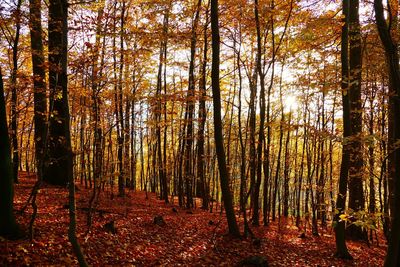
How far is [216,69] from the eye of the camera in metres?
10.2

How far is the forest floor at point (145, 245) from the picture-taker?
6.46 meters

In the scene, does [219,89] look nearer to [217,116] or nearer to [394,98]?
[217,116]

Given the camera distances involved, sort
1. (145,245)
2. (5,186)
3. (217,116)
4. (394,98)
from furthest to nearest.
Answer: (217,116) < (145,245) < (5,186) < (394,98)

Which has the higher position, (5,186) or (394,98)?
(394,98)

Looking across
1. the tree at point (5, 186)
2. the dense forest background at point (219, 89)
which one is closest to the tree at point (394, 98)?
the dense forest background at point (219, 89)

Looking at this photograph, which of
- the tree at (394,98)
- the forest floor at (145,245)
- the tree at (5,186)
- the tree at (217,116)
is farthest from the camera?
the tree at (217,116)

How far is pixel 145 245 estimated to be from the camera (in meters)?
8.73

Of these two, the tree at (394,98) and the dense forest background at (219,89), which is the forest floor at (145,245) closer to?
the dense forest background at (219,89)

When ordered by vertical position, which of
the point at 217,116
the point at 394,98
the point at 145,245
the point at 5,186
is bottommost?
the point at 145,245

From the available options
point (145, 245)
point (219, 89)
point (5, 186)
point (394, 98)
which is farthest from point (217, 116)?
point (5, 186)

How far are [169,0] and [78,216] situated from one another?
10168 mm

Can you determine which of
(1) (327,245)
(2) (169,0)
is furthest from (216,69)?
(1) (327,245)

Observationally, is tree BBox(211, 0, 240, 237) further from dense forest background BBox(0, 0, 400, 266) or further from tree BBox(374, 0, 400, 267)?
tree BBox(374, 0, 400, 267)

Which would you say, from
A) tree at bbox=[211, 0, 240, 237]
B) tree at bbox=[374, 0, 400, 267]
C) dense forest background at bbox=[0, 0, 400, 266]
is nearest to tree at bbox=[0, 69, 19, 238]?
dense forest background at bbox=[0, 0, 400, 266]
